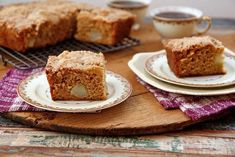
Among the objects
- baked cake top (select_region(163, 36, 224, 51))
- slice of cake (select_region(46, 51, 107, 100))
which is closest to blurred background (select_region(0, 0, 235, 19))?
baked cake top (select_region(163, 36, 224, 51))

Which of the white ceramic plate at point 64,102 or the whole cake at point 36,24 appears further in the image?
the whole cake at point 36,24

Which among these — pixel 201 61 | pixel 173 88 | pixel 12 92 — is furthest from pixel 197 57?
pixel 12 92

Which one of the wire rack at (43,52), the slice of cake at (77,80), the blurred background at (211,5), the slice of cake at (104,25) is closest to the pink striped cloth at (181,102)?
the slice of cake at (77,80)

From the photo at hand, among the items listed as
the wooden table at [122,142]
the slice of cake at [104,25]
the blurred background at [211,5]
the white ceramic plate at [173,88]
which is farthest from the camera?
the blurred background at [211,5]

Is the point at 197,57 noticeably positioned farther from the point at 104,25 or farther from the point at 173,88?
the point at 104,25

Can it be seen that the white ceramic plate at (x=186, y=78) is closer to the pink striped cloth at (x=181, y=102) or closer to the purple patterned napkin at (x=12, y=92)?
the pink striped cloth at (x=181, y=102)

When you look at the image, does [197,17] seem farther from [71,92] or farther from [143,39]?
[71,92]
